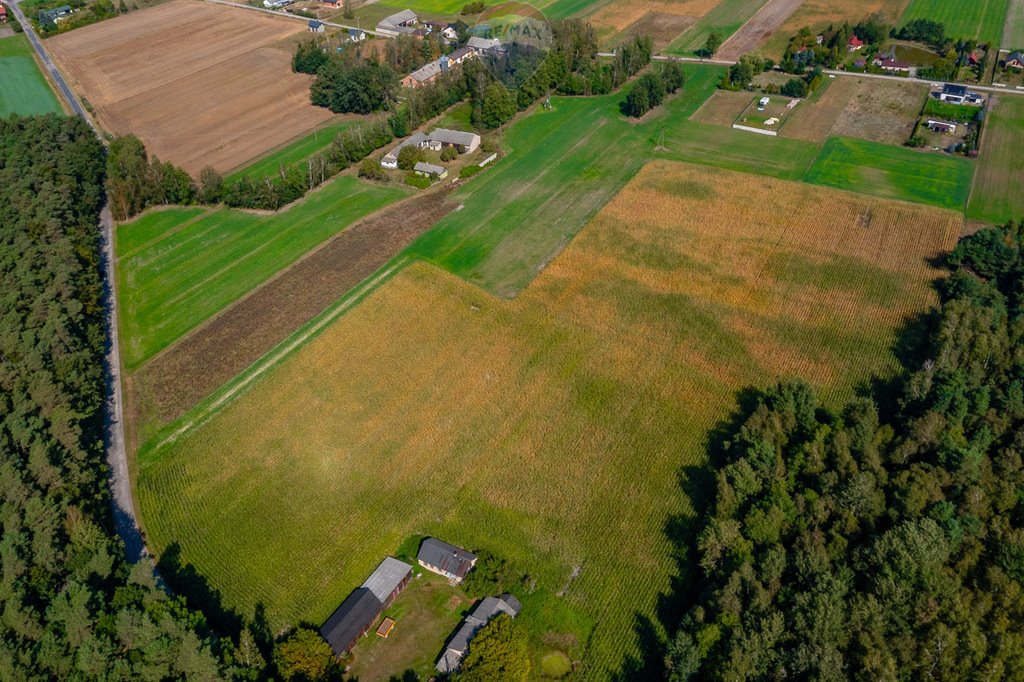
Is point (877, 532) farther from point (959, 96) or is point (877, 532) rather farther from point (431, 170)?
point (959, 96)

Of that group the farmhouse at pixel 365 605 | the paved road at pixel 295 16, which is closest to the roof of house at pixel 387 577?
the farmhouse at pixel 365 605

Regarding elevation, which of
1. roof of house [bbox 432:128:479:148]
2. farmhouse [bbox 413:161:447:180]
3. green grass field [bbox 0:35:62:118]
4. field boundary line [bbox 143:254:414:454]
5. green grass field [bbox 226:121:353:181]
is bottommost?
field boundary line [bbox 143:254:414:454]

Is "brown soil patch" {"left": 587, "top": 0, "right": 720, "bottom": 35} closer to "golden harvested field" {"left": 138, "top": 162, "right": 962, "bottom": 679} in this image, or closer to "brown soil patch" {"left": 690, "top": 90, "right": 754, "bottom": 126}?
"brown soil patch" {"left": 690, "top": 90, "right": 754, "bottom": 126}

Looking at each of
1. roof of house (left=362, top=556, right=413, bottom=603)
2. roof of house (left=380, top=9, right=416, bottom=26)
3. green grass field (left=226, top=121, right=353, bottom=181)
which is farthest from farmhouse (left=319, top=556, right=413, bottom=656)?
roof of house (left=380, top=9, right=416, bottom=26)

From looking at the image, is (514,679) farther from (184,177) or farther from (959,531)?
(184,177)

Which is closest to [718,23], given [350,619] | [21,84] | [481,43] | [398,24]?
[481,43]

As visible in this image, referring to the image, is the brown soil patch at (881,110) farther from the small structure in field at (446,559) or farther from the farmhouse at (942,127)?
the small structure in field at (446,559)
